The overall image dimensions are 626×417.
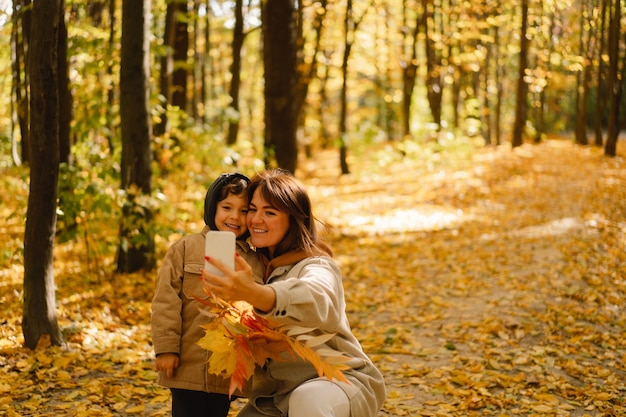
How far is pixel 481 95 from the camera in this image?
1380 inches

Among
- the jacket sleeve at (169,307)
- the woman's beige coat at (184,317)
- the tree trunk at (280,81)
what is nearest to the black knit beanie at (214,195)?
the woman's beige coat at (184,317)

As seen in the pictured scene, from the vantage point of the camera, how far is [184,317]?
3061 millimetres

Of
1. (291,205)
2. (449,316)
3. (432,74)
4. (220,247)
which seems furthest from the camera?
(432,74)

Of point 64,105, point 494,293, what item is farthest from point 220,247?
point 64,105

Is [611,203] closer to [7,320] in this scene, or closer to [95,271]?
[95,271]

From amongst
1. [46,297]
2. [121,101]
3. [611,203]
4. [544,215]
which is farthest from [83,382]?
[611,203]

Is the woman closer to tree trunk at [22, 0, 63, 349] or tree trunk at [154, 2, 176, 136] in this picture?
tree trunk at [22, 0, 63, 349]

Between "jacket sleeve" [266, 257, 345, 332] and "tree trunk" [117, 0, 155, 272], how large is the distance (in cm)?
498

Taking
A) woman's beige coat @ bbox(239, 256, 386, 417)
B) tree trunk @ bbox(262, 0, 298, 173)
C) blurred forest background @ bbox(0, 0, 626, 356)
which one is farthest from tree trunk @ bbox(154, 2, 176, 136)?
woman's beige coat @ bbox(239, 256, 386, 417)

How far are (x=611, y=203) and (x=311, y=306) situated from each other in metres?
13.0

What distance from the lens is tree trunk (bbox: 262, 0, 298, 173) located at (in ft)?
33.3

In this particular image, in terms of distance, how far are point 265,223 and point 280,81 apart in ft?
25.8

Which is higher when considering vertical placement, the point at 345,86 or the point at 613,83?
the point at 613,83

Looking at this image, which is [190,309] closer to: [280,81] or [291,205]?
[291,205]
